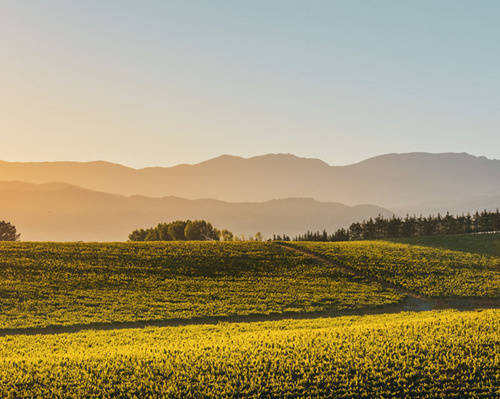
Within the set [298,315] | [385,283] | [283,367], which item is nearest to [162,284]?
[298,315]

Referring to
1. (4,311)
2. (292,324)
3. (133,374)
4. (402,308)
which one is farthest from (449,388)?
(4,311)

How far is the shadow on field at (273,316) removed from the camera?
1243 inches

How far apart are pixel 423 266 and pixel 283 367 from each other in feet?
149

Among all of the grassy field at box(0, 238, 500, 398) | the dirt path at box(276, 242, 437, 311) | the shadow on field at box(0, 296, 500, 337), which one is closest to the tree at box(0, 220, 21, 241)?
the grassy field at box(0, 238, 500, 398)

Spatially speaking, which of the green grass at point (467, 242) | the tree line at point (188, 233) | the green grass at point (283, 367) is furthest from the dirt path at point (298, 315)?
the tree line at point (188, 233)

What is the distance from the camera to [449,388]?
17.3 m

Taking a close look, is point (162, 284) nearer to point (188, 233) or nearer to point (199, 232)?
point (188, 233)

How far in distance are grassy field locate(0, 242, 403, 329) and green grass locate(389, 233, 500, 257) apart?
30.0 m

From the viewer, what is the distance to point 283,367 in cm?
1867

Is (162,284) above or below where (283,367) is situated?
above

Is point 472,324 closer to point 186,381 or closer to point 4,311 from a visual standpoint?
point 186,381

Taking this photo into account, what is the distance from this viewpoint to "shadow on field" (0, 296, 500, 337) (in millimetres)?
31578

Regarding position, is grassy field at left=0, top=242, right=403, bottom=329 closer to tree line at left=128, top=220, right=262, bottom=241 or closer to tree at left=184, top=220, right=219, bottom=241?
tree at left=184, top=220, right=219, bottom=241

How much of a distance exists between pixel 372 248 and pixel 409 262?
970cm
